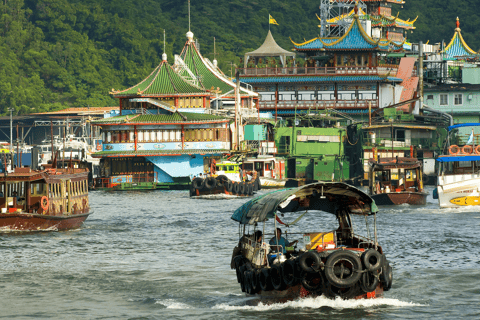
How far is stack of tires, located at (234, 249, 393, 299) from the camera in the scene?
20406 mm

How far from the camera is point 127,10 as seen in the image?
143m

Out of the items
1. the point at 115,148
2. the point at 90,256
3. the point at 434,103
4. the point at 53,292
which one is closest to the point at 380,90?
the point at 434,103

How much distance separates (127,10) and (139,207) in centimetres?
9482

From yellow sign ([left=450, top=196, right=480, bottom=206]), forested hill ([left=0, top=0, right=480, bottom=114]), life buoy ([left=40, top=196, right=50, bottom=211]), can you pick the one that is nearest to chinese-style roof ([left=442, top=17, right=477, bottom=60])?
forested hill ([left=0, top=0, right=480, bottom=114])

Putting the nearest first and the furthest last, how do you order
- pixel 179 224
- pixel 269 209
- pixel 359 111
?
1. pixel 269 209
2. pixel 179 224
3. pixel 359 111

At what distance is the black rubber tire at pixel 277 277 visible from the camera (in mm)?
21266

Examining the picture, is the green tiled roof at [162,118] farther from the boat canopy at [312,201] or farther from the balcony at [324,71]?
the boat canopy at [312,201]

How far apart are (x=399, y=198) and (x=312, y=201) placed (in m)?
25.6

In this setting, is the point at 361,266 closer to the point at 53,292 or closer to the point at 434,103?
the point at 53,292

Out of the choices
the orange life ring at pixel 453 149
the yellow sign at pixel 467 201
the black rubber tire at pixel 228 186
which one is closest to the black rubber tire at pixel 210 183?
the black rubber tire at pixel 228 186

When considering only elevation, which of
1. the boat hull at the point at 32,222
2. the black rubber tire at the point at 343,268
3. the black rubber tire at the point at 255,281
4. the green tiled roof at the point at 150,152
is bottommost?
the black rubber tire at the point at 255,281

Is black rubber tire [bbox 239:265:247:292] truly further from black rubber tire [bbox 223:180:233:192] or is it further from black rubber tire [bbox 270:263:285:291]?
black rubber tire [bbox 223:180:233:192]

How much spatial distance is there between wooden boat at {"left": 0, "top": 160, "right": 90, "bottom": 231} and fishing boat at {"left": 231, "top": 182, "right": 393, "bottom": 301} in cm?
1324

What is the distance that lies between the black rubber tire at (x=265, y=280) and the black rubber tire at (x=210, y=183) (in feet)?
128
